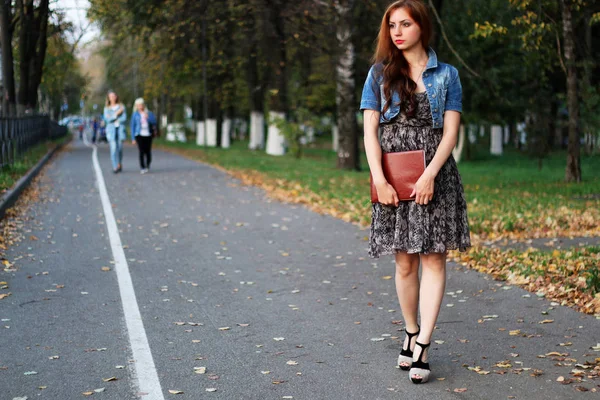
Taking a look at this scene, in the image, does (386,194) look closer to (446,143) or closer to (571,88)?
(446,143)

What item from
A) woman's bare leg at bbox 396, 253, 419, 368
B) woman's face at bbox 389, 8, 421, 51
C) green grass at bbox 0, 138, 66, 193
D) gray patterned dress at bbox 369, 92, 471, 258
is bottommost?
green grass at bbox 0, 138, 66, 193

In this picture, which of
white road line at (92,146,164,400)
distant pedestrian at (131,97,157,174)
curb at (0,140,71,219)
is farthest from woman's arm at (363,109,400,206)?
distant pedestrian at (131,97,157,174)

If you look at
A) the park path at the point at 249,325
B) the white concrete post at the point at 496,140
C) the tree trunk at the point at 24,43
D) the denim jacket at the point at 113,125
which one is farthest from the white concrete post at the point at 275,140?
the park path at the point at 249,325

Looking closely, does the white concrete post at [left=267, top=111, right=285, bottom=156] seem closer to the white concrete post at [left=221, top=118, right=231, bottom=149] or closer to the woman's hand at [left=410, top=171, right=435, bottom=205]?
the white concrete post at [left=221, top=118, right=231, bottom=149]

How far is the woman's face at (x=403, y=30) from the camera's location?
5.20 m

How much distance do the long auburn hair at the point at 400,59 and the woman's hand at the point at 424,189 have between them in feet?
1.33

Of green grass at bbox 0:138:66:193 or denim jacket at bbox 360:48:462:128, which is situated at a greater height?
denim jacket at bbox 360:48:462:128

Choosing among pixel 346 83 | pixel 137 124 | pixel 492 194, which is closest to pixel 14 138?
pixel 137 124

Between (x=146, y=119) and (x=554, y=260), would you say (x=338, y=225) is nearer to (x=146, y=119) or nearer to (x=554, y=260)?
(x=554, y=260)

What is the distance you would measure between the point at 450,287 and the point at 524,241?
3175 mm

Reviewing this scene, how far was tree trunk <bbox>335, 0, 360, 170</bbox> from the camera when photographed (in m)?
24.3

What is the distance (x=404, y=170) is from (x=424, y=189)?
0.52 ft

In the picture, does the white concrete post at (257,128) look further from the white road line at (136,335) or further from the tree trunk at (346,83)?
the white road line at (136,335)

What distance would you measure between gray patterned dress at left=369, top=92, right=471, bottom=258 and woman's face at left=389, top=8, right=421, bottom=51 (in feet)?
0.98
